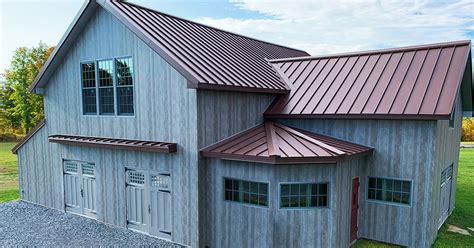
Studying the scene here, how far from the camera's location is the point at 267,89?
10109 mm

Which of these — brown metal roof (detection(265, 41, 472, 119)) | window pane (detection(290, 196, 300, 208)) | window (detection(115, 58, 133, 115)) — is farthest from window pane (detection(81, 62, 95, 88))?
window pane (detection(290, 196, 300, 208))

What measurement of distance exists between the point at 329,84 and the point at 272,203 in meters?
5.11

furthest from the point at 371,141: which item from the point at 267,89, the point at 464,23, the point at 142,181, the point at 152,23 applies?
the point at 464,23

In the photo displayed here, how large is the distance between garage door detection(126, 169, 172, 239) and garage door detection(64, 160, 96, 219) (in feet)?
6.68

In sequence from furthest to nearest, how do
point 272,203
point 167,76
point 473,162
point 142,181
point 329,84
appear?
point 473,162, point 329,84, point 142,181, point 167,76, point 272,203

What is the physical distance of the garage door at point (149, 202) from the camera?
30.6 feet

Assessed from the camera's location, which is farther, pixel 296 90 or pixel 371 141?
pixel 296 90

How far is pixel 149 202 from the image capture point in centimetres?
967

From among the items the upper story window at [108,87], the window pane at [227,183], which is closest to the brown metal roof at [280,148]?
the window pane at [227,183]

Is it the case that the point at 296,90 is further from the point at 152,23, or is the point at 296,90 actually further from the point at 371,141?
the point at 152,23

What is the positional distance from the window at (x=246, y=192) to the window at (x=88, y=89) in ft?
19.3

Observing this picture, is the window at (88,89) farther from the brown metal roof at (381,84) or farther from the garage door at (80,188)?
the brown metal roof at (381,84)

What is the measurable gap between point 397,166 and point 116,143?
8612mm

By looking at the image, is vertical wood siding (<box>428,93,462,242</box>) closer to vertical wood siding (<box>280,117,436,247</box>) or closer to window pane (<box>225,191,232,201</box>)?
vertical wood siding (<box>280,117,436,247</box>)
